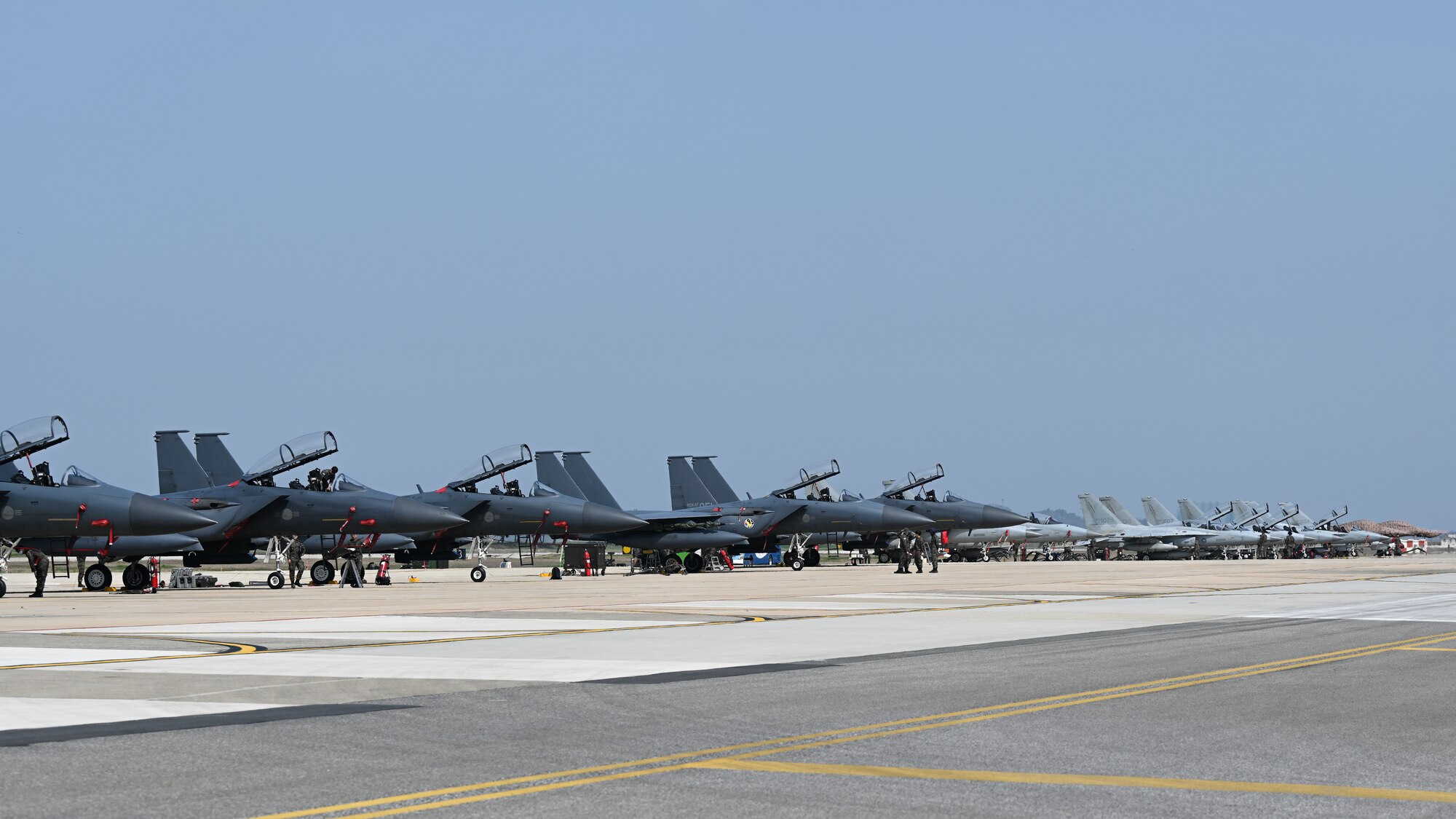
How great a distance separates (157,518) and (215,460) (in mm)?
13878

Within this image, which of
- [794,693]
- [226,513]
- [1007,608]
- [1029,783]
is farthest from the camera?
[226,513]

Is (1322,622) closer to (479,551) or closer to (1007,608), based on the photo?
(1007,608)

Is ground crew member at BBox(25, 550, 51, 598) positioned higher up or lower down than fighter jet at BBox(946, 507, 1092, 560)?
lower down

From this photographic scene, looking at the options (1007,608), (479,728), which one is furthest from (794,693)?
(1007,608)

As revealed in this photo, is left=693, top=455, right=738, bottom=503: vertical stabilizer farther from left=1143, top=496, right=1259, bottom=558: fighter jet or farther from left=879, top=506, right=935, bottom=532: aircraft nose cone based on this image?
left=1143, top=496, right=1259, bottom=558: fighter jet

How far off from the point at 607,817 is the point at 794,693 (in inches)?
205

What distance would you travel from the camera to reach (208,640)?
17.8m

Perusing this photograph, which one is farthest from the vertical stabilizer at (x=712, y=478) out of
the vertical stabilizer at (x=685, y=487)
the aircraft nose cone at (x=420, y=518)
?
the aircraft nose cone at (x=420, y=518)

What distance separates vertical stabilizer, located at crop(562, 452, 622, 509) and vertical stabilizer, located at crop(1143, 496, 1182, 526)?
46685 mm

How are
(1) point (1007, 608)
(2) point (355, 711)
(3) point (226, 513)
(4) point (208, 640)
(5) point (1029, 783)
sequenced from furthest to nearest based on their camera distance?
(3) point (226, 513) < (1) point (1007, 608) < (4) point (208, 640) < (2) point (355, 711) < (5) point (1029, 783)

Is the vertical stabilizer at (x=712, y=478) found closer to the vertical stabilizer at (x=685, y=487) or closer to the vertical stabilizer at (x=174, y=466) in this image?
the vertical stabilizer at (x=685, y=487)

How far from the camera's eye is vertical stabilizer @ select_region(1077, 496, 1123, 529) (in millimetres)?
97312

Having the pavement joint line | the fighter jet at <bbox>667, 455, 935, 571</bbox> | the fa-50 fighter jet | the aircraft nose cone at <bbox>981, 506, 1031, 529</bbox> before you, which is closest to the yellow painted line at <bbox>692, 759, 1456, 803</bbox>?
the pavement joint line

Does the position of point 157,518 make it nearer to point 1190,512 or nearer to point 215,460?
point 215,460
